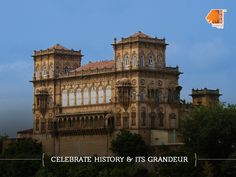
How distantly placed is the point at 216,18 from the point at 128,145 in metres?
49.6

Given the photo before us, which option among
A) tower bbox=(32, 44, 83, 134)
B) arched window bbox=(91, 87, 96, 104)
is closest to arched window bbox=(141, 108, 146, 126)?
arched window bbox=(91, 87, 96, 104)

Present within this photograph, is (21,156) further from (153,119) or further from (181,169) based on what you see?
(181,169)

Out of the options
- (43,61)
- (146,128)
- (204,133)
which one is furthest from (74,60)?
(204,133)

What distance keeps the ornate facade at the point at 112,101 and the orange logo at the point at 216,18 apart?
1984 inches

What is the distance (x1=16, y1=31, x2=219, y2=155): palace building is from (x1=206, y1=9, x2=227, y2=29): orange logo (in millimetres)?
50624

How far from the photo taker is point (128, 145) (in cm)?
10388

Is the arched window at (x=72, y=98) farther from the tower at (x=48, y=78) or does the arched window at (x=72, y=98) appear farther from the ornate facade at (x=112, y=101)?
the tower at (x=48, y=78)

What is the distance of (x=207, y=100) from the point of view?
12681cm

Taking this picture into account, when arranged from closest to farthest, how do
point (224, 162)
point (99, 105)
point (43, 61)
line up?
point (224, 162) → point (99, 105) → point (43, 61)

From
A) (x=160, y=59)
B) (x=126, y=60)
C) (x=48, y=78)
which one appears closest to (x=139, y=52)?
(x=126, y=60)

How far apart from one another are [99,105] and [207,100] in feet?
68.6

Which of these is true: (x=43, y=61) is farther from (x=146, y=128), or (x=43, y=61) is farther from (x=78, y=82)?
(x=146, y=128)

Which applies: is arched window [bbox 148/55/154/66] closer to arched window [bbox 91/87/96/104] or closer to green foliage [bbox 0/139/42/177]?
arched window [bbox 91/87/96/104]

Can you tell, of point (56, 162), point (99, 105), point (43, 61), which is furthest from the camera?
point (43, 61)
